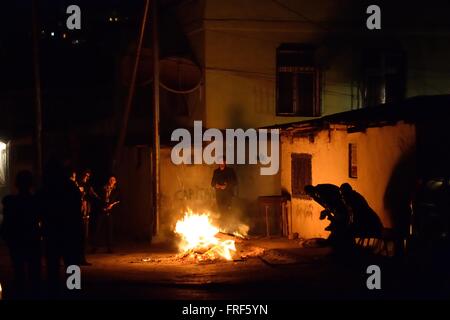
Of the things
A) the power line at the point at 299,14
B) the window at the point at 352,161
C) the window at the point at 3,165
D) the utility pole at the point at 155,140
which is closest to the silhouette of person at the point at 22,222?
the utility pole at the point at 155,140

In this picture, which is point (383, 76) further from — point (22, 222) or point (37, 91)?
point (22, 222)

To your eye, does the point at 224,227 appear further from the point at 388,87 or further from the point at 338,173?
the point at 388,87

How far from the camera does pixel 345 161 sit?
54.2 feet

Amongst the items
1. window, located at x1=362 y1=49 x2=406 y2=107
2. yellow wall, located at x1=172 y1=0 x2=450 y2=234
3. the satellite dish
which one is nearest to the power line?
yellow wall, located at x1=172 y1=0 x2=450 y2=234

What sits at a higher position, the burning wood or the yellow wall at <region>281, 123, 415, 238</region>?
the yellow wall at <region>281, 123, 415, 238</region>

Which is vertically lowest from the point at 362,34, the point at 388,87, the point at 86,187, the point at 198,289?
the point at 198,289

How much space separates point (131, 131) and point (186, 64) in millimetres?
2805

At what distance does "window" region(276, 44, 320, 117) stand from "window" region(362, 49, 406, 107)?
1703mm

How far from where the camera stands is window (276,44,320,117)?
74.4 feet

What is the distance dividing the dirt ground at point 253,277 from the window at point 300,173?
2.70 meters

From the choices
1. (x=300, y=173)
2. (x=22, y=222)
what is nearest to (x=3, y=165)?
(x=300, y=173)

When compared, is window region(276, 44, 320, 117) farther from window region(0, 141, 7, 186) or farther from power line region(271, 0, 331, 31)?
window region(0, 141, 7, 186)

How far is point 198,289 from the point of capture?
467 inches
